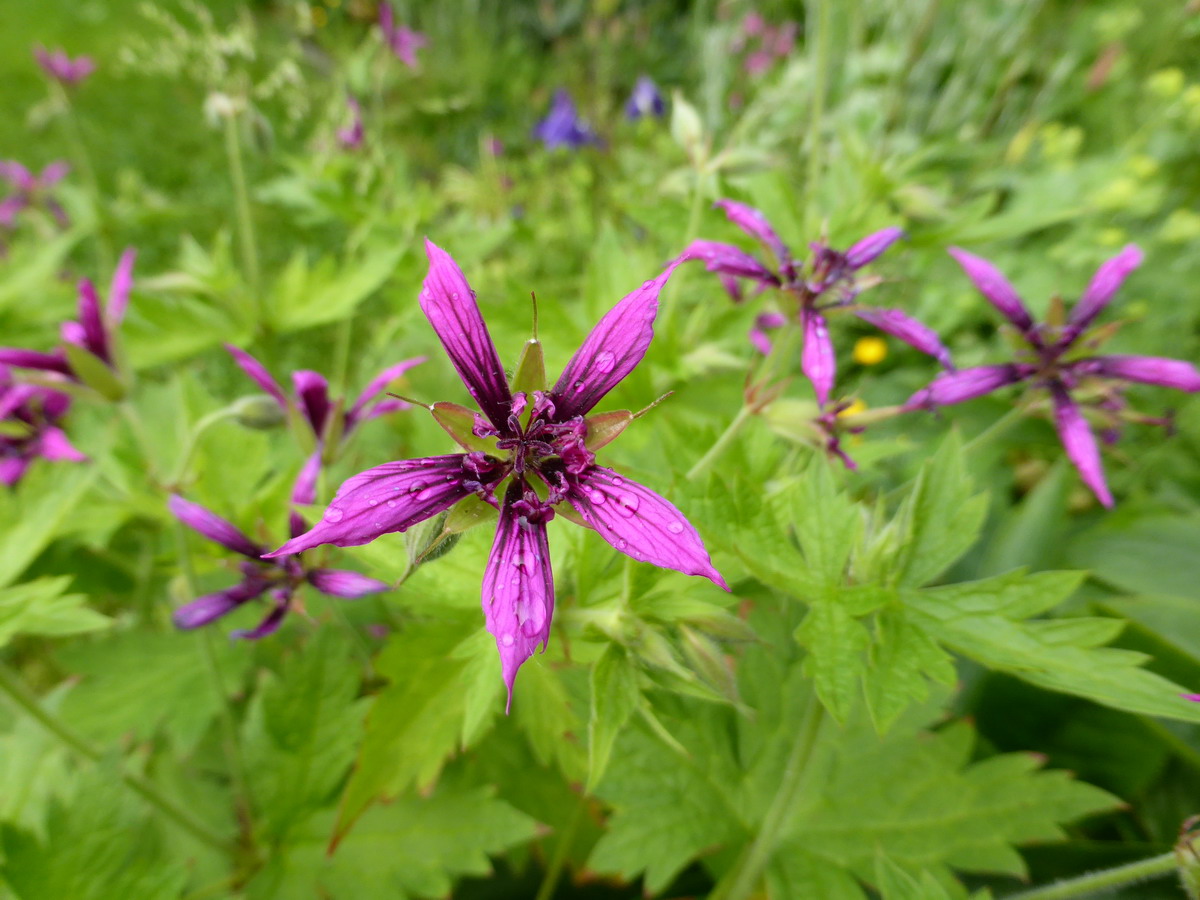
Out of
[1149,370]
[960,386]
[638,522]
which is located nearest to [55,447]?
[638,522]

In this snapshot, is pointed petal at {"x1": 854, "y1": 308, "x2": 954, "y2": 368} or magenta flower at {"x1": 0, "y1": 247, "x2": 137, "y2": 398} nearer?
pointed petal at {"x1": 854, "y1": 308, "x2": 954, "y2": 368}

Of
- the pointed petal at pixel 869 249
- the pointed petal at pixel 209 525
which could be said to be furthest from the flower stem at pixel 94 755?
the pointed petal at pixel 869 249

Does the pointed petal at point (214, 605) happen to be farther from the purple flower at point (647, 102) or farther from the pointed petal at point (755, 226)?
the purple flower at point (647, 102)

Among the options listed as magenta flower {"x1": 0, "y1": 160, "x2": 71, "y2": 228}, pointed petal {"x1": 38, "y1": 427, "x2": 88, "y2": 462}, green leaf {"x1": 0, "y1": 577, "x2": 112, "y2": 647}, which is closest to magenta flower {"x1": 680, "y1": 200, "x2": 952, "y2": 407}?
green leaf {"x1": 0, "y1": 577, "x2": 112, "y2": 647}

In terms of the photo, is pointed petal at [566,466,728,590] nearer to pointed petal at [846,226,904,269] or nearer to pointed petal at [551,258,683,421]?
pointed petal at [551,258,683,421]

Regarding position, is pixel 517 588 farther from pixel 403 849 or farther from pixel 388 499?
pixel 403 849
